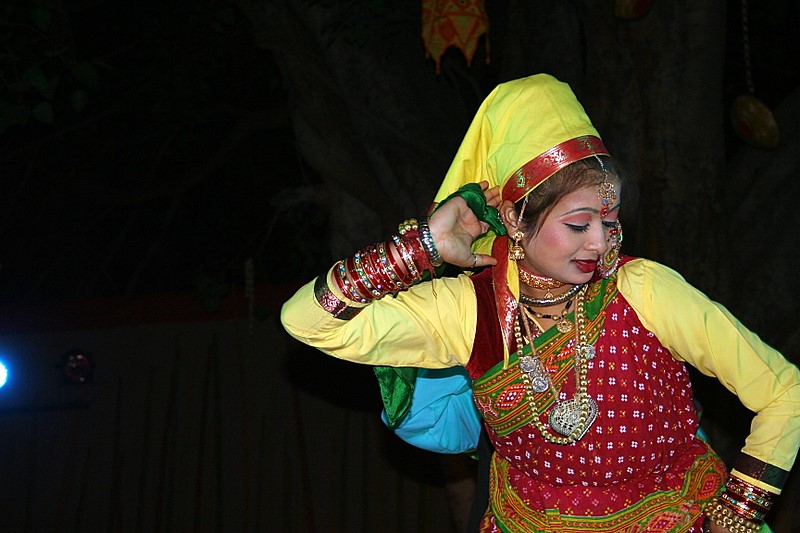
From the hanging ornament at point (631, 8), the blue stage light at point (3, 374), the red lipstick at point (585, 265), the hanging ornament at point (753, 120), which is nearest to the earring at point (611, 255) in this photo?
the red lipstick at point (585, 265)

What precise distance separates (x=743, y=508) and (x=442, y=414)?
707 millimetres

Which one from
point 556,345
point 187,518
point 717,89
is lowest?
point 187,518

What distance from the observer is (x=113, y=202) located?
16.4 ft

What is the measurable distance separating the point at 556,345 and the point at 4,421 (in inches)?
142

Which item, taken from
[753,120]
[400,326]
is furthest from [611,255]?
[753,120]

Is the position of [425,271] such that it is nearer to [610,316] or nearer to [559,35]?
[610,316]

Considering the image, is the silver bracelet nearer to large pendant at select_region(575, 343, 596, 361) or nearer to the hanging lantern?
large pendant at select_region(575, 343, 596, 361)

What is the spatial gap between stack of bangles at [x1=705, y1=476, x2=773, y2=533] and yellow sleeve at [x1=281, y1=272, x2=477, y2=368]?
1.91 ft

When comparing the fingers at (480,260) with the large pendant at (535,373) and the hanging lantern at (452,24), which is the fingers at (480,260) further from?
the hanging lantern at (452,24)

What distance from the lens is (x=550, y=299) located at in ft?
7.35

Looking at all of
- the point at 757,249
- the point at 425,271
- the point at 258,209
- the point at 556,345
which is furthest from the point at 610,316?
the point at 258,209

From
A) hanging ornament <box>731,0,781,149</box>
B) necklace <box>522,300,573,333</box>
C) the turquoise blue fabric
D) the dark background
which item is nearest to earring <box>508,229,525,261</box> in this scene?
necklace <box>522,300,573,333</box>

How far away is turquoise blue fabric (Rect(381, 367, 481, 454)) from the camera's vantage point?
2457mm

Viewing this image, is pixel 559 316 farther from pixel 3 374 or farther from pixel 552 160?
pixel 3 374
